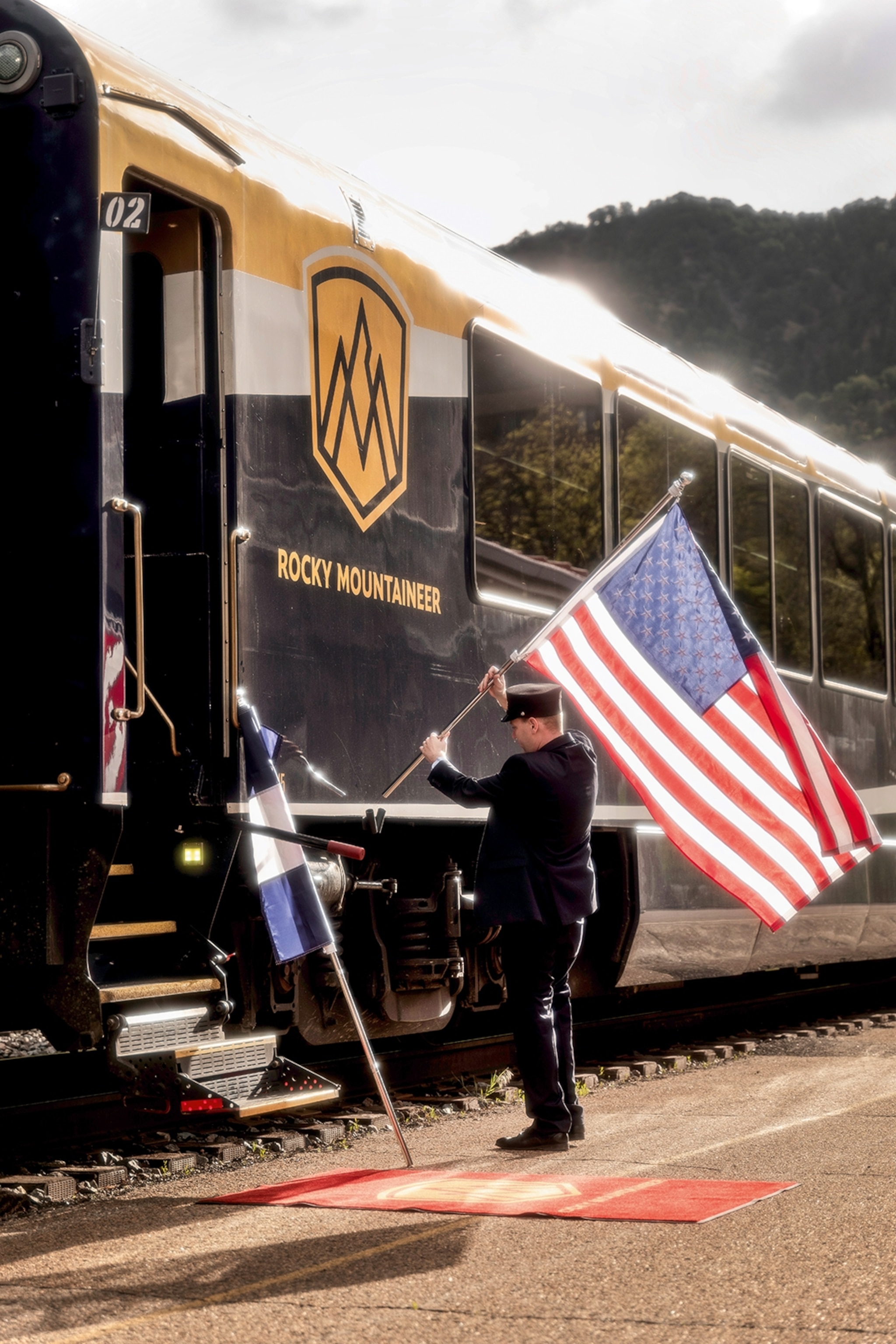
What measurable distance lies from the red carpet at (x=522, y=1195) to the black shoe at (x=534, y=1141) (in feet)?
1.41

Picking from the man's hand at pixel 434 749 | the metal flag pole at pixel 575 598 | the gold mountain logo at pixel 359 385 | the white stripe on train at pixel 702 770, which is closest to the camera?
the man's hand at pixel 434 749

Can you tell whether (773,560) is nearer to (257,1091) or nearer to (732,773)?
(732,773)

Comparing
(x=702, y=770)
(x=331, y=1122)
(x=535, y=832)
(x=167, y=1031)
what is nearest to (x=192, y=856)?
(x=167, y=1031)

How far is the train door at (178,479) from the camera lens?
231 inches

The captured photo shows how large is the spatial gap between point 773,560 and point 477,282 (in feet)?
11.3

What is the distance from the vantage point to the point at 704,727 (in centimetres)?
703

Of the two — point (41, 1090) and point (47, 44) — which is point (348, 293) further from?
point (41, 1090)

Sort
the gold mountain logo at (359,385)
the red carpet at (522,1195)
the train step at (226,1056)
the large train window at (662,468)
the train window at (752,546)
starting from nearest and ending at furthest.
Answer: the red carpet at (522,1195), the train step at (226,1056), the gold mountain logo at (359,385), the large train window at (662,468), the train window at (752,546)

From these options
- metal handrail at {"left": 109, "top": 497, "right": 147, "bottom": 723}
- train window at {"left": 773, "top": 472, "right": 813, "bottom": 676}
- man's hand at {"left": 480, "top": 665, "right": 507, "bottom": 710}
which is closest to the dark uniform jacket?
man's hand at {"left": 480, "top": 665, "right": 507, "bottom": 710}

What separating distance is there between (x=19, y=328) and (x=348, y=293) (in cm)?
150

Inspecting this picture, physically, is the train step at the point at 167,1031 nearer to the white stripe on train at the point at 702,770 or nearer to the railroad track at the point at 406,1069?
the railroad track at the point at 406,1069

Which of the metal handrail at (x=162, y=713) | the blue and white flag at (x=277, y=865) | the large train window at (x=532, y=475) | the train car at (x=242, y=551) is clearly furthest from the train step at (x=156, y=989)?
the large train window at (x=532, y=475)

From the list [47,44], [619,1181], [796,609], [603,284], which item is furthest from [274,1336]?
[603,284]

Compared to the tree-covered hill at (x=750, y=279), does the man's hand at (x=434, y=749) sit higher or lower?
lower
